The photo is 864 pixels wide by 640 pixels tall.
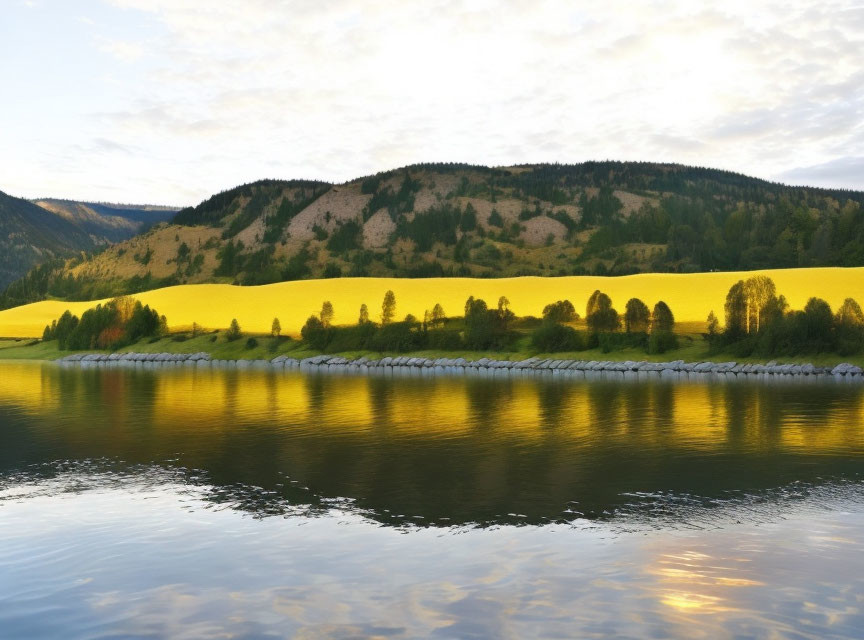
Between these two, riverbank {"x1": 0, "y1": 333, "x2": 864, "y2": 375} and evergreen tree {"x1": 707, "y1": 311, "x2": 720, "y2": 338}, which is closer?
riverbank {"x1": 0, "y1": 333, "x2": 864, "y2": 375}

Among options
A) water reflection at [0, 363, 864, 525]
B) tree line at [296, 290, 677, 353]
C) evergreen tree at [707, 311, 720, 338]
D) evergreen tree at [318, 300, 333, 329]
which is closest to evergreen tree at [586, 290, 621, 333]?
tree line at [296, 290, 677, 353]

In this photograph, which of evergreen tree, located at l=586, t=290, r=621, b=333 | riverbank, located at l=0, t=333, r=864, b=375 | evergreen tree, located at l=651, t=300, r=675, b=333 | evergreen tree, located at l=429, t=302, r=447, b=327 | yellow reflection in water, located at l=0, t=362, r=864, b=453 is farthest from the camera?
evergreen tree, located at l=429, t=302, r=447, b=327

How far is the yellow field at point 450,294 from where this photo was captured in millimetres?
125713

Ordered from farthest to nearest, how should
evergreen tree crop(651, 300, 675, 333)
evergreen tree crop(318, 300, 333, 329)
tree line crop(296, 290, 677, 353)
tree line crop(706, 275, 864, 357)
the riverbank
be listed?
evergreen tree crop(318, 300, 333, 329)
evergreen tree crop(651, 300, 675, 333)
tree line crop(296, 290, 677, 353)
the riverbank
tree line crop(706, 275, 864, 357)

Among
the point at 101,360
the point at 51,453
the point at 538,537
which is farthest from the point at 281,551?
the point at 101,360

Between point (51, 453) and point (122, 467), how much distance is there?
5.91 metres

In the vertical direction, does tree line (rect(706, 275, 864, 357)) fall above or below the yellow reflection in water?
above

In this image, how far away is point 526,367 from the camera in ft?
321

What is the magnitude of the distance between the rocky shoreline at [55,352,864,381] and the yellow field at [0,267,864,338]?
24305 mm

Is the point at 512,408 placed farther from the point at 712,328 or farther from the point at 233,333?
the point at 233,333

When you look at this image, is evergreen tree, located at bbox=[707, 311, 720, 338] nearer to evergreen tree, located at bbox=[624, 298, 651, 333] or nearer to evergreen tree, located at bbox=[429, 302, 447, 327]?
evergreen tree, located at bbox=[624, 298, 651, 333]

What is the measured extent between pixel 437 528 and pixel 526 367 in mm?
78195

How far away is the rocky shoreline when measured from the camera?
8106cm

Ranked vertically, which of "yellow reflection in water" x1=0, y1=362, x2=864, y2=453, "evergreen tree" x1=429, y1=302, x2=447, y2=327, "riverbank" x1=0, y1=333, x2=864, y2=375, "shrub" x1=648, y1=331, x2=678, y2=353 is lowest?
"yellow reflection in water" x1=0, y1=362, x2=864, y2=453
